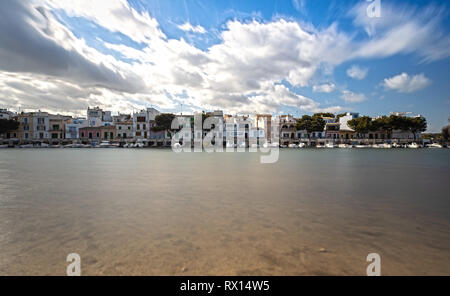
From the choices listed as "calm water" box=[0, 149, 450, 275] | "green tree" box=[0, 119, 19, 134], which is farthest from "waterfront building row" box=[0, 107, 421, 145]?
"calm water" box=[0, 149, 450, 275]

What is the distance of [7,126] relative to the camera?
204 ft

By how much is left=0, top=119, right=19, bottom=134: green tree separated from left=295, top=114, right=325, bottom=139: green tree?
282 feet

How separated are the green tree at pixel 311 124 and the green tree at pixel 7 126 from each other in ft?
282

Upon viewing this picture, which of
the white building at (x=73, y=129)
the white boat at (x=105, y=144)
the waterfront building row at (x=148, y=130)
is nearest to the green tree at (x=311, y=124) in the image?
the waterfront building row at (x=148, y=130)

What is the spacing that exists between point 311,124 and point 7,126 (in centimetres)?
8964

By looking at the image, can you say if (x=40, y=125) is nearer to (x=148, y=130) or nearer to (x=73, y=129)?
(x=73, y=129)

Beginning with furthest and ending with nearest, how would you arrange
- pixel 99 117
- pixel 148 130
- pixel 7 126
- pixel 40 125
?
pixel 99 117, pixel 148 130, pixel 40 125, pixel 7 126

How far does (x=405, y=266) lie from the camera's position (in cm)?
371

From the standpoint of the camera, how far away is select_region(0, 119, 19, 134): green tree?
61.3m

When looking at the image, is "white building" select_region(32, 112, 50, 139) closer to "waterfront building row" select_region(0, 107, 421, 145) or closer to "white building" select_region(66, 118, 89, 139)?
"waterfront building row" select_region(0, 107, 421, 145)

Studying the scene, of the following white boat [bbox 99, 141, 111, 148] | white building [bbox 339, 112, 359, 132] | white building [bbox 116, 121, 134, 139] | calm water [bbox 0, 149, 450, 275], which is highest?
white building [bbox 339, 112, 359, 132]

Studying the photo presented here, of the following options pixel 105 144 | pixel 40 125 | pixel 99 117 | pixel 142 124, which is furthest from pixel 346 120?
pixel 40 125

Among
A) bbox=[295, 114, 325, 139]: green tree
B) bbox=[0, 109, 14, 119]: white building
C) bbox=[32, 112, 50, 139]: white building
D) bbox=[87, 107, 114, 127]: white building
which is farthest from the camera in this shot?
bbox=[87, 107, 114, 127]: white building

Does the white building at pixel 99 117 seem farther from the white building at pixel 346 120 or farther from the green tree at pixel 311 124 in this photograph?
the white building at pixel 346 120
